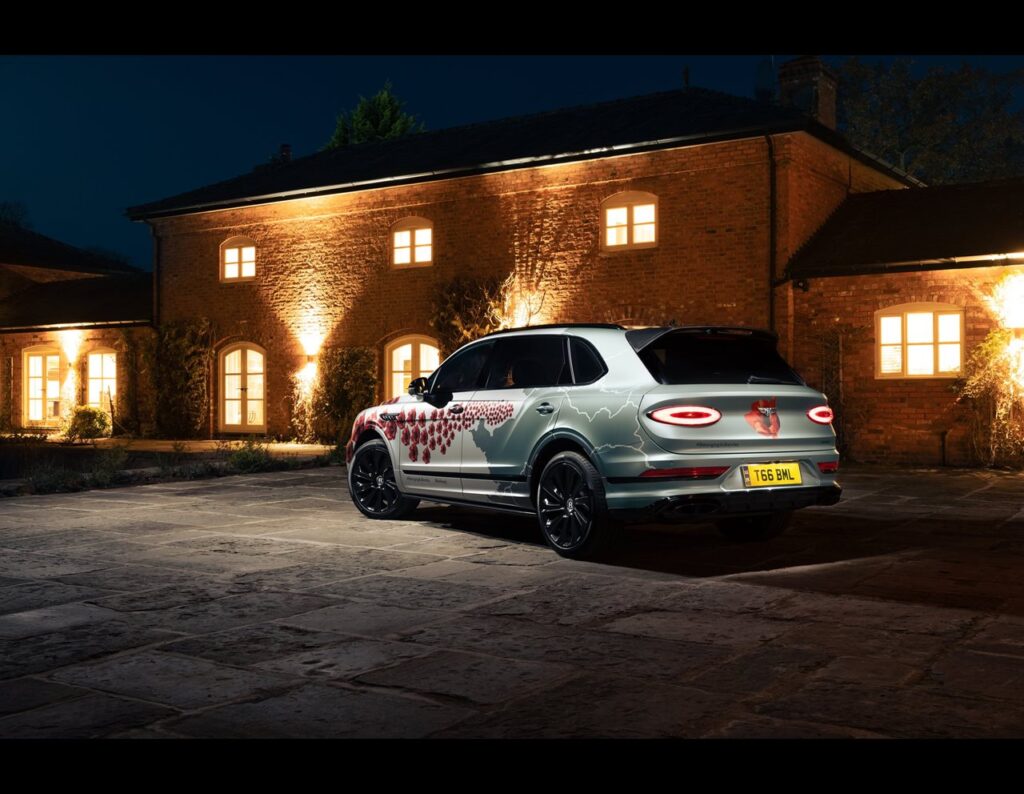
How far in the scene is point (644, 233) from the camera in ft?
59.7

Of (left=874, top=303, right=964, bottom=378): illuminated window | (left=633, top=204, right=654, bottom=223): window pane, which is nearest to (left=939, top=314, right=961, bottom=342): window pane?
(left=874, top=303, right=964, bottom=378): illuminated window

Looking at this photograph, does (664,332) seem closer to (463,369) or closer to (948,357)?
(463,369)

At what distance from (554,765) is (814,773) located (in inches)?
30.8

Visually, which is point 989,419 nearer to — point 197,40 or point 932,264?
point 932,264

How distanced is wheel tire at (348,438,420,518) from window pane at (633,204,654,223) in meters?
9.69

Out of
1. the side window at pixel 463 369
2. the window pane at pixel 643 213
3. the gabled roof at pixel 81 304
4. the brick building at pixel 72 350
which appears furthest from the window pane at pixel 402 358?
the side window at pixel 463 369

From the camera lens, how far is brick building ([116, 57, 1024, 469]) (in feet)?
53.8

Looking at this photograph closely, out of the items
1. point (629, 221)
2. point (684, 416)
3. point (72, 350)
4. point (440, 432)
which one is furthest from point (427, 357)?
point (684, 416)

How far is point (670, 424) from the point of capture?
6.95 metres

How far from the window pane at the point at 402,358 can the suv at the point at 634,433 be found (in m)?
12.4

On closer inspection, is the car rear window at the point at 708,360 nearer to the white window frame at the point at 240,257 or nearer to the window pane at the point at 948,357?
the window pane at the point at 948,357

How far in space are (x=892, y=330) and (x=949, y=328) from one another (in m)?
0.80

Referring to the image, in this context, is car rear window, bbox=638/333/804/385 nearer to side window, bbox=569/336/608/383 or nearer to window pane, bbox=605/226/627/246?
side window, bbox=569/336/608/383

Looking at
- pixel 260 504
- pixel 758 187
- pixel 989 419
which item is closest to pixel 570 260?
pixel 758 187
